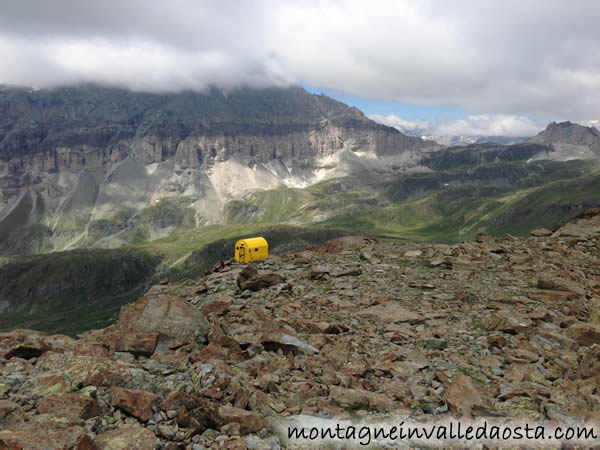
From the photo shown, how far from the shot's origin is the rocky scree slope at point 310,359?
812cm

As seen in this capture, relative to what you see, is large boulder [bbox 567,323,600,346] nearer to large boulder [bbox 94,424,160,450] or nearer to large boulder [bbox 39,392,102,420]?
large boulder [bbox 94,424,160,450]

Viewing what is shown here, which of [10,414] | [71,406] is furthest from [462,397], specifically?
[10,414]

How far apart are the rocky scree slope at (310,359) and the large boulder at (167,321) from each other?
6cm

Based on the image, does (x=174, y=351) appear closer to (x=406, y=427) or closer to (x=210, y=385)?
(x=210, y=385)

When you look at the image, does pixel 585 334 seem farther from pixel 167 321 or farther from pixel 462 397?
pixel 167 321

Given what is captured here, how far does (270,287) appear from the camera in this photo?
2152 cm

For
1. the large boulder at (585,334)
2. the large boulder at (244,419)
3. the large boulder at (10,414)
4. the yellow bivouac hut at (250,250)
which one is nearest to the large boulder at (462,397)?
the large boulder at (244,419)

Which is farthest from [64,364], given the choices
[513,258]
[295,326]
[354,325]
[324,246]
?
[513,258]

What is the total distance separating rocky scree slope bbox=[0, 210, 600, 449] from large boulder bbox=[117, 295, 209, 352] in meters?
0.06

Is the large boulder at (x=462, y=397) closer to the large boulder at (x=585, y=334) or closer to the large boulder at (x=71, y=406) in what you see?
the large boulder at (x=585, y=334)

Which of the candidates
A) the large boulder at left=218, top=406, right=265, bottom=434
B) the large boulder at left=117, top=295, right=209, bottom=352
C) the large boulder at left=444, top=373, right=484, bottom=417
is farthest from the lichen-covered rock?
the large boulder at left=444, top=373, right=484, bottom=417

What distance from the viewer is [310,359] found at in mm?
12438

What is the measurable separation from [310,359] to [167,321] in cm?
563

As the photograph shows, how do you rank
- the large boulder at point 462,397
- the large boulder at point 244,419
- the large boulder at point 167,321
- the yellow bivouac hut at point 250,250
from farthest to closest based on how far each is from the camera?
the yellow bivouac hut at point 250,250
the large boulder at point 167,321
the large boulder at point 462,397
the large boulder at point 244,419
